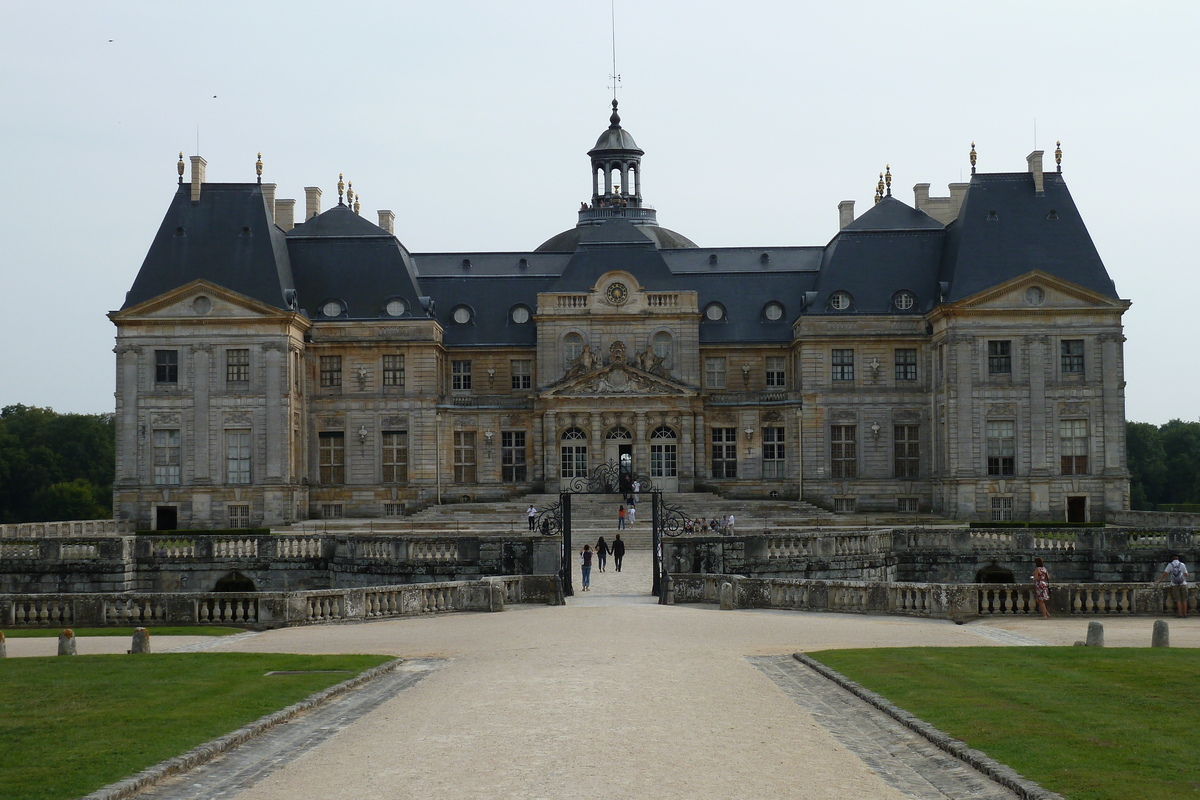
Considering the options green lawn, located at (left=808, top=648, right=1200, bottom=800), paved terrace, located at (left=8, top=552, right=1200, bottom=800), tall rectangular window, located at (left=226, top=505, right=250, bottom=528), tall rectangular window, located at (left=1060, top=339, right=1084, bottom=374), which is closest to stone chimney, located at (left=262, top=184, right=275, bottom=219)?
tall rectangular window, located at (left=226, top=505, right=250, bottom=528)

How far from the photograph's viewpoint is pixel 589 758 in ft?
43.3

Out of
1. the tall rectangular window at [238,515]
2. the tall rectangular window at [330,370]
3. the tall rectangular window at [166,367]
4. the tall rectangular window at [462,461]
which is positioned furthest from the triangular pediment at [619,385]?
the tall rectangular window at [166,367]

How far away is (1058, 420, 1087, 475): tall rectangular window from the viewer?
58062 mm

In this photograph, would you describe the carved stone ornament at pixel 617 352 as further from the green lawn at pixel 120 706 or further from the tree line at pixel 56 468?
the green lawn at pixel 120 706

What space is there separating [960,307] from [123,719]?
47983mm

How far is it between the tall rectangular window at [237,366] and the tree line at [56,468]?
31782 millimetres

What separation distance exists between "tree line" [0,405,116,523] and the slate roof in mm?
30899

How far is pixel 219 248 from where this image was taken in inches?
2365

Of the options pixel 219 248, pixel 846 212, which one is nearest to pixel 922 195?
pixel 846 212

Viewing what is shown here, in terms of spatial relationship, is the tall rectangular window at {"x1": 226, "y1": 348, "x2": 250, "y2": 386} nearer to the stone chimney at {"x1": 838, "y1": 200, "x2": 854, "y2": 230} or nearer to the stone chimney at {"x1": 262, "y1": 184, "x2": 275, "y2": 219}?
the stone chimney at {"x1": 262, "y1": 184, "x2": 275, "y2": 219}

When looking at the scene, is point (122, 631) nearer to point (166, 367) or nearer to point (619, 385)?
point (166, 367)

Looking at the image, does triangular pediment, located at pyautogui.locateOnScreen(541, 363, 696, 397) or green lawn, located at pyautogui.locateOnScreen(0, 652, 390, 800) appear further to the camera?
triangular pediment, located at pyautogui.locateOnScreen(541, 363, 696, 397)

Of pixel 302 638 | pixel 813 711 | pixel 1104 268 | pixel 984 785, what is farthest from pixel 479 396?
pixel 984 785

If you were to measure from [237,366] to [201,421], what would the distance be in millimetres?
2768
